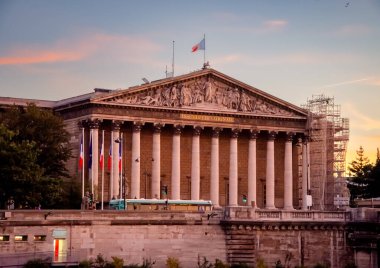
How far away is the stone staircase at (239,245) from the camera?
76.0m

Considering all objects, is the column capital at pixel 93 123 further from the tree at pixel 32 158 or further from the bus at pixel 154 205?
the bus at pixel 154 205

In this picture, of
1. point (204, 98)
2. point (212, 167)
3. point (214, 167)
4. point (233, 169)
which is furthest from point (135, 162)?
point (233, 169)

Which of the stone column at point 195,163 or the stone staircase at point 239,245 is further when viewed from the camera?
the stone column at point 195,163

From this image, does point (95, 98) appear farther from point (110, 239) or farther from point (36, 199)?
point (110, 239)

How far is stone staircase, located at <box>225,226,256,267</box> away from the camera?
249ft

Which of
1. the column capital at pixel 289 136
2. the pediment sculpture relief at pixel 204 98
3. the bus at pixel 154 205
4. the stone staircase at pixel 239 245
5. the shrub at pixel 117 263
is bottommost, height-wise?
the shrub at pixel 117 263

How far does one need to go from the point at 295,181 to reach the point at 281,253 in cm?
4557

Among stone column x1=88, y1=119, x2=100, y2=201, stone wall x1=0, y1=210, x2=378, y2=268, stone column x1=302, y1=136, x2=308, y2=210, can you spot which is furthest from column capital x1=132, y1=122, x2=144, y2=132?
stone wall x1=0, y1=210, x2=378, y2=268

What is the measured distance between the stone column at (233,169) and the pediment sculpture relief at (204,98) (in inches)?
128

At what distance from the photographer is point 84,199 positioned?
299ft

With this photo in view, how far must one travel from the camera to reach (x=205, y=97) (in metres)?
113

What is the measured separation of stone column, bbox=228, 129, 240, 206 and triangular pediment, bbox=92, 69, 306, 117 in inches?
122

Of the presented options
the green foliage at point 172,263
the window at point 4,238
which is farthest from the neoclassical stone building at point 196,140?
the window at point 4,238

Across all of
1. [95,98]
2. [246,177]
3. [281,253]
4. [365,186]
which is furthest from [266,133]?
[281,253]
